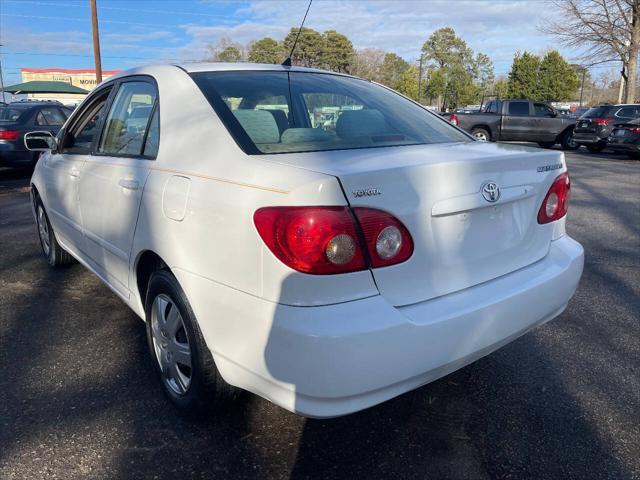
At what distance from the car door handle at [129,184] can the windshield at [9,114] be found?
9.77 m

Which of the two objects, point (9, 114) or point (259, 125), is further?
point (9, 114)

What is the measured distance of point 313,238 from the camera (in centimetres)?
175

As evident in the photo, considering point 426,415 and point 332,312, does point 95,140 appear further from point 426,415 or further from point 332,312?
point 426,415

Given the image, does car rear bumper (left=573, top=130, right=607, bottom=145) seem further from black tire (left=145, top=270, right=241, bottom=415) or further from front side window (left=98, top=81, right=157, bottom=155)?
black tire (left=145, top=270, right=241, bottom=415)

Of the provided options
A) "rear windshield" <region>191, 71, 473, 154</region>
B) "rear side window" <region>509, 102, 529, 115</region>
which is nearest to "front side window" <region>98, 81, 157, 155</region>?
"rear windshield" <region>191, 71, 473, 154</region>

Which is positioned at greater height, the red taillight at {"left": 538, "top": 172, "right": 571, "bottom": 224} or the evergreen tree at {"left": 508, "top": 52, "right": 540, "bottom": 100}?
the evergreen tree at {"left": 508, "top": 52, "right": 540, "bottom": 100}

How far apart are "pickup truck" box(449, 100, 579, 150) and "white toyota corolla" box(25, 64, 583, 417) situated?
657 inches

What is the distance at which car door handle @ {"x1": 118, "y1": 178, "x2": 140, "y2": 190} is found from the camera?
256 cm

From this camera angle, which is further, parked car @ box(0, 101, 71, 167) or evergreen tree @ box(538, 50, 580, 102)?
evergreen tree @ box(538, 50, 580, 102)

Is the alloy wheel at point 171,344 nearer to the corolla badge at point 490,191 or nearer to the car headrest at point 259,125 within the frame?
the car headrest at point 259,125

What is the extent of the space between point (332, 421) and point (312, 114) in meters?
1.61

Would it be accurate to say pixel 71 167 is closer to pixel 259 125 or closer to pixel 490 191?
pixel 259 125

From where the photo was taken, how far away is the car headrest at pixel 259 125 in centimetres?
228

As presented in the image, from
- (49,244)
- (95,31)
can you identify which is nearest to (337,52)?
(95,31)
